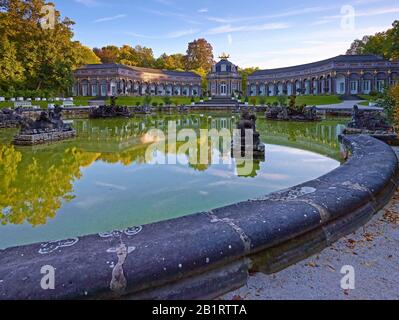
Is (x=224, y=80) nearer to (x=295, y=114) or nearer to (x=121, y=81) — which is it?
(x=121, y=81)

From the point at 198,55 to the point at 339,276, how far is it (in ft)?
326

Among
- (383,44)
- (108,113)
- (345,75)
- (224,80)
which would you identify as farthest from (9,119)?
(383,44)

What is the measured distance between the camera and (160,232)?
286cm

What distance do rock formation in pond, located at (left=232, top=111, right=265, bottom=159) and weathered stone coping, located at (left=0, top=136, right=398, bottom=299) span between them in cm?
662

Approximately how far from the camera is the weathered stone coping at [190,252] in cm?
219

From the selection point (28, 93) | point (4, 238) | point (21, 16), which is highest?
point (21, 16)

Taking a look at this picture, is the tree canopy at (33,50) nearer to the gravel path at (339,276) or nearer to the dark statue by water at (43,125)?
the dark statue by water at (43,125)

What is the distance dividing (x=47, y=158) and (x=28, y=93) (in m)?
33.8

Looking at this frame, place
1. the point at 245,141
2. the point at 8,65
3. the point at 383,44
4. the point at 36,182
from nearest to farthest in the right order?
the point at 36,182, the point at 245,141, the point at 8,65, the point at 383,44

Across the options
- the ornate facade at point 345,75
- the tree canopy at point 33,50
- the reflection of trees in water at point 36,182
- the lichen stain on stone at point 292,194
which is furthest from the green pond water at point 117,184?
the ornate facade at point 345,75

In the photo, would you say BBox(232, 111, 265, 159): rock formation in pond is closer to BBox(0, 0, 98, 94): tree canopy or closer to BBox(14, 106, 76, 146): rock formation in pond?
BBox(14, 106, 76, 146): rock formation in pond

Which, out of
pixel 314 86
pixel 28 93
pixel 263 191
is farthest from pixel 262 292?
pixel 314 86

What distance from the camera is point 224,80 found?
2800 inches
